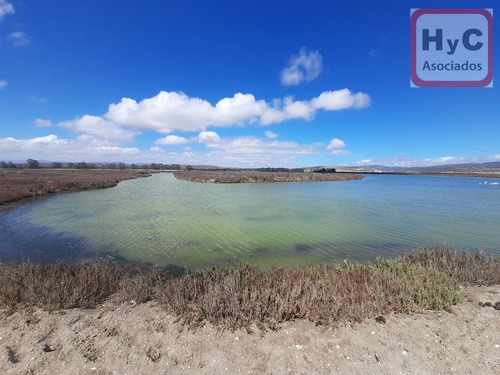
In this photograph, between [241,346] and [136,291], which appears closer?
[241,346]

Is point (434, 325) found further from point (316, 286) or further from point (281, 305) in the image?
point (281, 305)

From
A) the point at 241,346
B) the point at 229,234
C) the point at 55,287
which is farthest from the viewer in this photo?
the point at 229,234

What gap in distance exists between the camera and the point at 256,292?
533 cm

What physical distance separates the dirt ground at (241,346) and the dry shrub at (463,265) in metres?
2.06

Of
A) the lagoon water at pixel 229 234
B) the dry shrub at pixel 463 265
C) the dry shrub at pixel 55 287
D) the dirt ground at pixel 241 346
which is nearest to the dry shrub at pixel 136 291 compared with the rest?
the dry shrub at pixel 55 287

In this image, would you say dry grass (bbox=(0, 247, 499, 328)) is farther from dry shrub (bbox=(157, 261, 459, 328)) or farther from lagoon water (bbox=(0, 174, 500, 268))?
lagoon water (bbox=(0, 174, 500, 268))

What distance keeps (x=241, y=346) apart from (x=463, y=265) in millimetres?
7760

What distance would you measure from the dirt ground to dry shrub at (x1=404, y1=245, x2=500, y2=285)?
81.2 inches

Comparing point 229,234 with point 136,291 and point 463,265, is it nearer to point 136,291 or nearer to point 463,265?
point 136,291

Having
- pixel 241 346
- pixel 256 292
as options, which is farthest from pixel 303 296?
pixel 241 346

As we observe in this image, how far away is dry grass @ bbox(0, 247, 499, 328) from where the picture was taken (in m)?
5.02

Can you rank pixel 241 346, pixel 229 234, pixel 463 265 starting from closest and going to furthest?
pixel 241 346 → pixel 463 265 → pixel 229 234

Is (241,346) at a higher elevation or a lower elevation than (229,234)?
higher

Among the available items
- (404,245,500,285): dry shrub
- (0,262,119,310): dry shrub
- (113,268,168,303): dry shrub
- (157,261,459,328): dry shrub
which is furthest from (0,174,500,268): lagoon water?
(0,262,119,310): dry shrub
